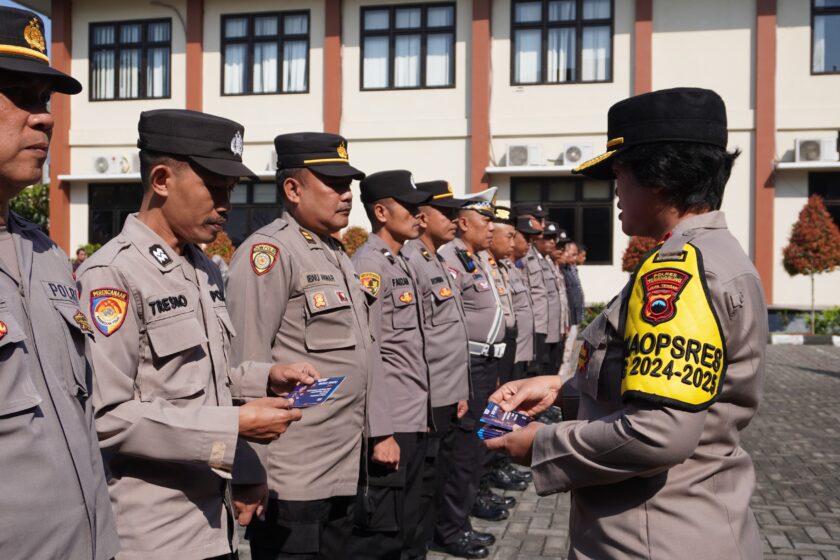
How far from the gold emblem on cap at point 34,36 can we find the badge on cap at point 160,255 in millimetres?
Result: 786

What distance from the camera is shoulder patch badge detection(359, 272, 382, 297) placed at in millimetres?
4352

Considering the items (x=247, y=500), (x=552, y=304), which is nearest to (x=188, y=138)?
(x=247, y=500)

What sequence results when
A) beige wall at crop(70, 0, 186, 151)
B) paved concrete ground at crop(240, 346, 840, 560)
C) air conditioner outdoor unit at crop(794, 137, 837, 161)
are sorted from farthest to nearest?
beige wall at crop(70, 0, 186, 151) < air conditioner outdoor unit at crop(794, 137, 837, 161) < paved concrete ground at crop(240, 346, 840, 560)

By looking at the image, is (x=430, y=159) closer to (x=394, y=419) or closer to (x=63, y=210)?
(x=63, y=210)

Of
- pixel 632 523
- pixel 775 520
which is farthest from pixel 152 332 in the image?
pixel 775 520

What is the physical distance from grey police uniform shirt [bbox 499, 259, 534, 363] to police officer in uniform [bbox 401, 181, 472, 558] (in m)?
2.59

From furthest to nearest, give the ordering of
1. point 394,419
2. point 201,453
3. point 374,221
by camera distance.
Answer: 1. point 374,221
2. point 394,419
3. point 201,453

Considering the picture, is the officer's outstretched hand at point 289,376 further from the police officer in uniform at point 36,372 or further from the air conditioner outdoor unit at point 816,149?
the air conditioner outdoor unit at point 816,149

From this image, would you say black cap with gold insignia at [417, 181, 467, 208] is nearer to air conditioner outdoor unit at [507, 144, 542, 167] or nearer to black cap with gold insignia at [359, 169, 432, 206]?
black cap with gold insignia at [359, 169, 432, 206]

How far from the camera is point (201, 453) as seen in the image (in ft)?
7.65

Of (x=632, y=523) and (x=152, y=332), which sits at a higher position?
(x=152, y=332)

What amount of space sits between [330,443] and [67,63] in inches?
889

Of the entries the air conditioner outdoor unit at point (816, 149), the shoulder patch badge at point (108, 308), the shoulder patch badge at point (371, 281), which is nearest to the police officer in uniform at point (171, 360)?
the shoulder patch badge at point (108, 308)

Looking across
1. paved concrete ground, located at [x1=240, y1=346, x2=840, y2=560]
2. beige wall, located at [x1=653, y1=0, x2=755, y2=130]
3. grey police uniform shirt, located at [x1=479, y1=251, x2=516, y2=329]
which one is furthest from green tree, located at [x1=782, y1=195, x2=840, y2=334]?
grey police uniform shirt, located at [x1=479, y1=251, x2=516, y2=329]
